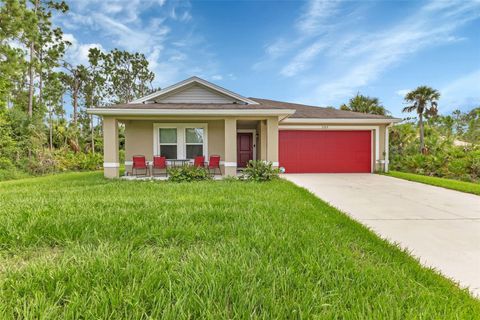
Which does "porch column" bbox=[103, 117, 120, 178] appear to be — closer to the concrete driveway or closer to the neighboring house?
the neighboring house

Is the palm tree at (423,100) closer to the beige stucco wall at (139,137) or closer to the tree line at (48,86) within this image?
the beige stucco wall at (139,137)

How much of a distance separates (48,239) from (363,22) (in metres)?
15.6

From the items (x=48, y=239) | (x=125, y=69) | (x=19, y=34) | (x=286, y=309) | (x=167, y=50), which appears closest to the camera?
(x=286, y=309)

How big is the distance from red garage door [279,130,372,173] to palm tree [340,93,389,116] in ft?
30.6

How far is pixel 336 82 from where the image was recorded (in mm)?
22531

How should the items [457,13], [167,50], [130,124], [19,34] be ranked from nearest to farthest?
[457,13] < [130,124] < [19,34] < [167,50]

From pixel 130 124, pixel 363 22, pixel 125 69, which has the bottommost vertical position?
pixel 130 124

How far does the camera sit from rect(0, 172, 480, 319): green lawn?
1.80 meters

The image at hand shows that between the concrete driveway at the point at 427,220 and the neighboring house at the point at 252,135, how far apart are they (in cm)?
429

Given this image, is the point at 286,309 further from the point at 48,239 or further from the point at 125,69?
the point at 125,69

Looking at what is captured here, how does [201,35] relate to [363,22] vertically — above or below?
above

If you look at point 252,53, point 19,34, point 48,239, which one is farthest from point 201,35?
point 48,239

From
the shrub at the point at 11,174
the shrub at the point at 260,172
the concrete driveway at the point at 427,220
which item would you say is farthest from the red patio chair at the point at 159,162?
the shrub at the point at 11,174

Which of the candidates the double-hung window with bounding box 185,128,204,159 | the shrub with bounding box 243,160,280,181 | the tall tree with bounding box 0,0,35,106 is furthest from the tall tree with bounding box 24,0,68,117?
the shrub with bounding box 243,160,280,181
